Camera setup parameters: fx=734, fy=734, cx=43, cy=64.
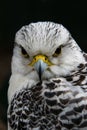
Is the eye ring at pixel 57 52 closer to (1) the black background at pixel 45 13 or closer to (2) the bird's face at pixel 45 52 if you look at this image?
(2) the bird's face at pixel 45 52

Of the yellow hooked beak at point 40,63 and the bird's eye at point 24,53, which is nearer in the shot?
the yellow hooked beak at point 40,63

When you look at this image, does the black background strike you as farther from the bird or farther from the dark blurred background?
the bird

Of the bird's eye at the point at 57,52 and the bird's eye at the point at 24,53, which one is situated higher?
the bird's eye at the point at 24,53

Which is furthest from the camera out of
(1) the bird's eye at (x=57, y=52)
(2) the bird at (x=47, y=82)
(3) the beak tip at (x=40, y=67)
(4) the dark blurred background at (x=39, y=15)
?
(4) the dark blurred background at (x=39, y=15)

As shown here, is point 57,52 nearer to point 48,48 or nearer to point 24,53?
point 48,48

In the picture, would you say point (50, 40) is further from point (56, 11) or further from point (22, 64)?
point (56, 11)

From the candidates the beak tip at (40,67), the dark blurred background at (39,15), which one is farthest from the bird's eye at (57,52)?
the dark blurred background at (39,15)

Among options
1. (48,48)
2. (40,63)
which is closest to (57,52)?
(48,48)

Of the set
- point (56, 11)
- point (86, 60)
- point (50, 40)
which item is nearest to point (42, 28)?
point (50, 40)
